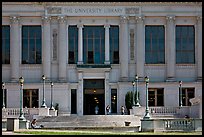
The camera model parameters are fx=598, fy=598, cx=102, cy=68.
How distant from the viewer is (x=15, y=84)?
75.7 metres

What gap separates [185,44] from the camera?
253 ft

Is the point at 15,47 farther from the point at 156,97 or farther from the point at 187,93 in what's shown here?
the point at 187,93

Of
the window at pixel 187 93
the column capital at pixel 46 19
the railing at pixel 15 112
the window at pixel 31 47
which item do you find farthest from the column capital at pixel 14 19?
the window at pixel 187 93

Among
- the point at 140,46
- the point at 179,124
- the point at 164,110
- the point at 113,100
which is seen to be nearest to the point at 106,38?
the point at 140,46

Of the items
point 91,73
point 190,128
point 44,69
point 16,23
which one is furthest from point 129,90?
point 190,128

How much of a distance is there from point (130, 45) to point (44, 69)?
1152 cm

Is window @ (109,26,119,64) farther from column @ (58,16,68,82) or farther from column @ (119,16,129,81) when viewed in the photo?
column @ (58,16,68,82)

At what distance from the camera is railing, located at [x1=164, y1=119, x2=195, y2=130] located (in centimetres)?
4394

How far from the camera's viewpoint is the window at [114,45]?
77.4 m

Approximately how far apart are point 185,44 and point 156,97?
781 centimetres

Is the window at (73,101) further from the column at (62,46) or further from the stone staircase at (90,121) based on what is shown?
the stone staircase at (90,121)

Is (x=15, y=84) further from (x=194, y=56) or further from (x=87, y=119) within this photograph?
(x=194, y=56)

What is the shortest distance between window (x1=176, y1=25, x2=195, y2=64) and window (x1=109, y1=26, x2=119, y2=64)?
25.6 feet

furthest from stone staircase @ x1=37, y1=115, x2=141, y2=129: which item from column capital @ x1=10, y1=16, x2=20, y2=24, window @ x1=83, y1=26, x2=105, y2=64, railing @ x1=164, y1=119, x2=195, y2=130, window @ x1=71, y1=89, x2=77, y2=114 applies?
column capital @ x1=10, y1=16, x2=20, y2=24
